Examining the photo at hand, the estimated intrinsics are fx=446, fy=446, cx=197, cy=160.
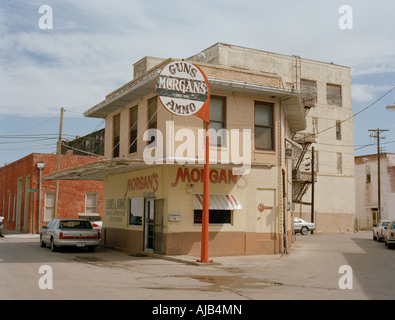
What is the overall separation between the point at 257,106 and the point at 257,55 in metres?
24.3

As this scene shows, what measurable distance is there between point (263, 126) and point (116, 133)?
25.5ft

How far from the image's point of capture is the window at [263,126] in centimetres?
1973

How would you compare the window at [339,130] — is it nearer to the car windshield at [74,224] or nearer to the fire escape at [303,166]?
the fire escape at [303,166]

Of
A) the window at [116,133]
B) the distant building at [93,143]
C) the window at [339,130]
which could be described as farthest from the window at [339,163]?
the window at [116,133]

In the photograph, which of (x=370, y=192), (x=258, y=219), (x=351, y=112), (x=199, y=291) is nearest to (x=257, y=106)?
(x=258, y=219)

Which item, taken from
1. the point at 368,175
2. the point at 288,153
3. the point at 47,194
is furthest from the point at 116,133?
the point at 368,175

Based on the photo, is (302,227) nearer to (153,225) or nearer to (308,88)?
(308,88)

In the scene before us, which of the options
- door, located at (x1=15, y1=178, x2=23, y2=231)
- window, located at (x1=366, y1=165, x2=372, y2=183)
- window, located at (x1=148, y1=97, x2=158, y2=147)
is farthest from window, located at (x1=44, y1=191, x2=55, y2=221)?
window, located at (x1=366, y1=165, x2=372, y2=183)

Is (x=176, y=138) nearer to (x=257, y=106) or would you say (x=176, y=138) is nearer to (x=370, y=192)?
(x=257, y=106)

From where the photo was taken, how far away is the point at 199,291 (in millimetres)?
9758

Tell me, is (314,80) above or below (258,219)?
above

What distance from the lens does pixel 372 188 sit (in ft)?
185

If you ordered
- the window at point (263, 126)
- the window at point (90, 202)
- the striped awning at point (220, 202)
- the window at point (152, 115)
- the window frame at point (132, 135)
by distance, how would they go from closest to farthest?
the striped awning at point (220, 202) < the window at point (152, 115) < the window at point (263, 126) < the window frame at point (132, 135) < the window at point (90, 202)

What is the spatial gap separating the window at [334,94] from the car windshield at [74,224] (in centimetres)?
3346
